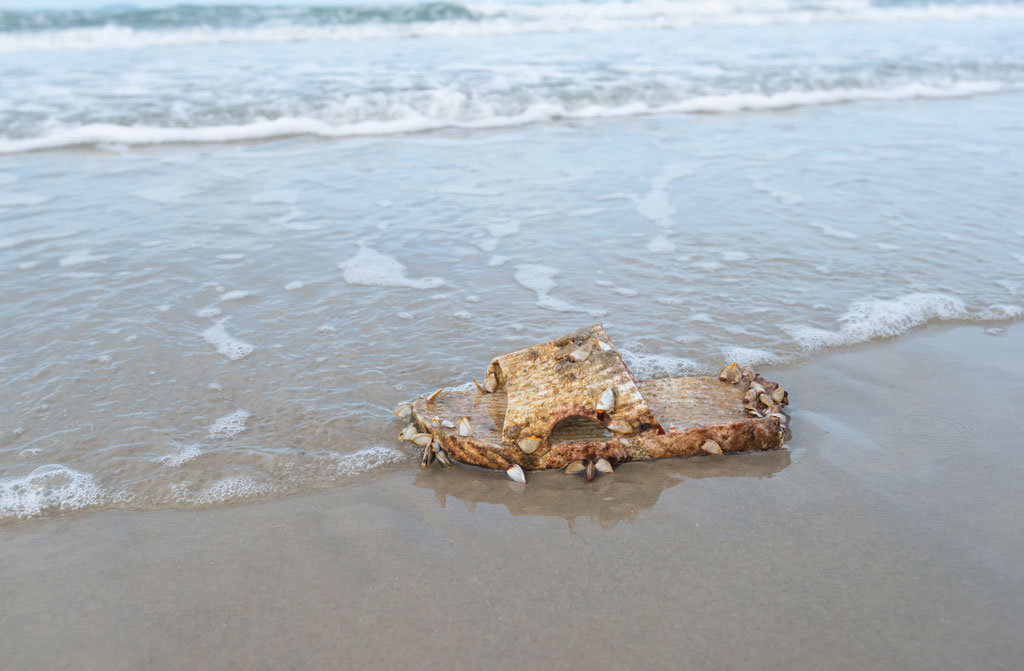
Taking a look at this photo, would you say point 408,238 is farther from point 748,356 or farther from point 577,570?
point 577,570

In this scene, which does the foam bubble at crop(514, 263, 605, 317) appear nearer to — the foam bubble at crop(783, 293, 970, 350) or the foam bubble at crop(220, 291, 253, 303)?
the foam bubble at crop(783, 293, 970, 350)

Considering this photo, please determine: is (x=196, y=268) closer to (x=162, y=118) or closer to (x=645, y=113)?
(x=162, y=118)

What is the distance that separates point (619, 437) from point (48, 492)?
2083mm

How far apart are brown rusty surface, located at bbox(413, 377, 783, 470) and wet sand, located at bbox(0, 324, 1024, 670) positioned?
72 millimetres

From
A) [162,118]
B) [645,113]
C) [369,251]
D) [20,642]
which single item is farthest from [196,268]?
[645,113]

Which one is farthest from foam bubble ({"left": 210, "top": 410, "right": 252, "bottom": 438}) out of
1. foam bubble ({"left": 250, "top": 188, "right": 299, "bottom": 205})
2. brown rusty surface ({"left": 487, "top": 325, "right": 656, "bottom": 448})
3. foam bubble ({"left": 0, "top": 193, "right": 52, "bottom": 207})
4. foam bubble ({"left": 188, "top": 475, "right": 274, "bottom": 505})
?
foam bubble ({"left": 0, "top": 193, "right": 52, "bottom": 207})

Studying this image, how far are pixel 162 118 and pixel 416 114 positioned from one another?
298 centimetres

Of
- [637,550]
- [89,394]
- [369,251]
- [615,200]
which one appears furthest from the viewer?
[615,200]

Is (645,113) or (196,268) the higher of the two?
(645,113)

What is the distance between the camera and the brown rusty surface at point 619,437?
2.65 metres

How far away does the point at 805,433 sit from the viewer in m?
2.94

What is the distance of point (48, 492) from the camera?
258 cm

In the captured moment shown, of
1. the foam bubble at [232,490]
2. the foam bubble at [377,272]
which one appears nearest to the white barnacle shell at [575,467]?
the foam bubble at [232,490]

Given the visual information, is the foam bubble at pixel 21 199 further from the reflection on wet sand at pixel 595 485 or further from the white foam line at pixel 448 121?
the reflection on wet sand at pixel 595 485
